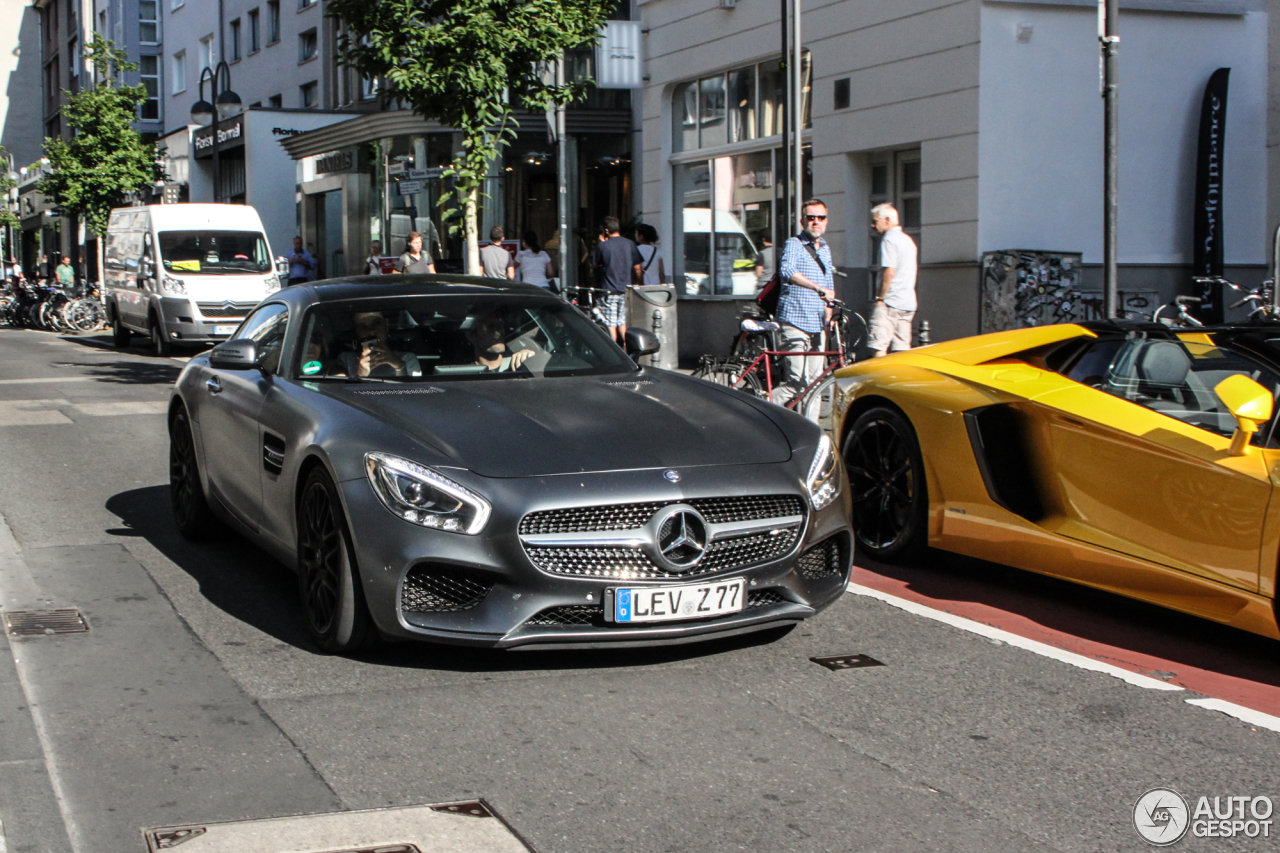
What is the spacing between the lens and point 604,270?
17031mm

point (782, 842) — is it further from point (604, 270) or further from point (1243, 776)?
point (604, 270)

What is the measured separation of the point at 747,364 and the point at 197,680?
7138 mm

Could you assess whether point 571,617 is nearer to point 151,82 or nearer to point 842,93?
point 842,93

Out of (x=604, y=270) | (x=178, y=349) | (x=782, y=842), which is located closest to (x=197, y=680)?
(x=782, y=842)

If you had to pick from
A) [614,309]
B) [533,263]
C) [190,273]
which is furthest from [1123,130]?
[190,273]

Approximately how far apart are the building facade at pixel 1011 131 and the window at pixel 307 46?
962 inches

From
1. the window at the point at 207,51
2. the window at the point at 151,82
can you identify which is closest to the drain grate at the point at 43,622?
the window at the point at 207,51

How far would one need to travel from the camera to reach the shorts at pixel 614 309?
665 inches

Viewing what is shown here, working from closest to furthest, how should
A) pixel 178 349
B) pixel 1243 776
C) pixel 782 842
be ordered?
pixel 782 842 → pixel 1243 776 → pixel 178 349

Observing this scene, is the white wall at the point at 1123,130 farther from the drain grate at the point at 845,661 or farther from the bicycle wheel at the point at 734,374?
the drain grate at the point at 845,661

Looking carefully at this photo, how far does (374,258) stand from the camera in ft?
86.2

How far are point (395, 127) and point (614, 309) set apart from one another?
1207cm

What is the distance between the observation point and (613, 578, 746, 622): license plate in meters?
4.51

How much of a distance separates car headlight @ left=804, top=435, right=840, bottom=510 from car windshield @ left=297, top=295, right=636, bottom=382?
47.1 inches
